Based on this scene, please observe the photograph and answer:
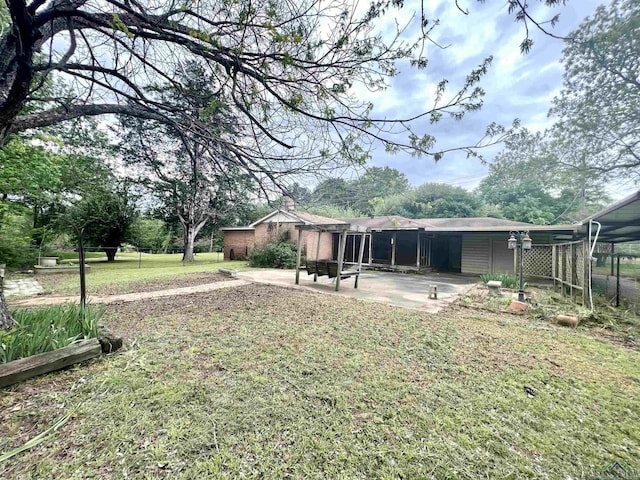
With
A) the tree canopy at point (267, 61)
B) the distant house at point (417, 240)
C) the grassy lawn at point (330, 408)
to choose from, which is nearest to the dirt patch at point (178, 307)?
the grassy lawn at point (330, 408)

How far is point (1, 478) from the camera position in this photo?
1398 millimetres

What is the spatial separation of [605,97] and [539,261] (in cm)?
1214

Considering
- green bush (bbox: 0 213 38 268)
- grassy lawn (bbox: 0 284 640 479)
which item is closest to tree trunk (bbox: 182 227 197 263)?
green bush (bbox: 0 213 38 268)

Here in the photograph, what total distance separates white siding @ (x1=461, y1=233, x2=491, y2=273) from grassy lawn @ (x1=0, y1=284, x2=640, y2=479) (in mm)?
10178

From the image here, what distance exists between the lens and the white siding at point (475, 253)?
13.0 metres

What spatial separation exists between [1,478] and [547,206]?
34.0 metres

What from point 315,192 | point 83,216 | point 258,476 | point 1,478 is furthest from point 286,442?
point 83,216

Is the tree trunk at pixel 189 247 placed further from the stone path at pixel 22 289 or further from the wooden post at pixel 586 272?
the wooden post at pixel 586 272

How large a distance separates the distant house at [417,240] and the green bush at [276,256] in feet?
4.39

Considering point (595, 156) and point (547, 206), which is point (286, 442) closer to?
point (595, 156)

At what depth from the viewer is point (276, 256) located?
1381cm

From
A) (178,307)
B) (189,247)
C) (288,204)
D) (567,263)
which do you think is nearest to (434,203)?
(567,263)

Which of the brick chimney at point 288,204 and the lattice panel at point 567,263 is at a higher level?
the brick chimney at point 288,204

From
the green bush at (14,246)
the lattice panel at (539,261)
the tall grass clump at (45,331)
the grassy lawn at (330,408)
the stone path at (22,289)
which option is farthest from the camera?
the green bush at (14,246)
